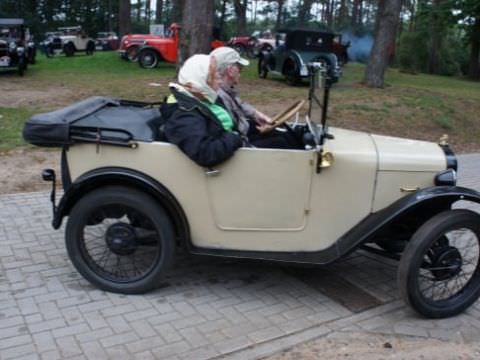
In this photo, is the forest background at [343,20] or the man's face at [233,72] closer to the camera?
the man's face at [233,72]

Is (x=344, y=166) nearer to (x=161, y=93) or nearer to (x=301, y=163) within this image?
(x=301, y=163)

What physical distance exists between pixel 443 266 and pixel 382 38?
10.8 metres

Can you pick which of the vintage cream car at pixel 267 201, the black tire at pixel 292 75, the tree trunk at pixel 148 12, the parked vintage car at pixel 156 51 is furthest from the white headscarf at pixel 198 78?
the tree trunk at pixel 148 12

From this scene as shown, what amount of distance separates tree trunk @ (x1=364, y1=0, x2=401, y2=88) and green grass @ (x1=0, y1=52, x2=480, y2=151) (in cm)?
36

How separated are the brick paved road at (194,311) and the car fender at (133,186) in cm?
51

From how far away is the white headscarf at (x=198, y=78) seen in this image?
3549mm

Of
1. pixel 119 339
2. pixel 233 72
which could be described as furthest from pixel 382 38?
pixel 119 339

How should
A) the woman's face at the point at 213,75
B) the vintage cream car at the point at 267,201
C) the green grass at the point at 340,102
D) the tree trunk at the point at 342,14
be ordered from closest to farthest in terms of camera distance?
the vintage cream car at the point at 267,201 → the woman's face at the point at 213,75 → the green grass at the point at 340,102 → the tree trunk at the point at 342,14

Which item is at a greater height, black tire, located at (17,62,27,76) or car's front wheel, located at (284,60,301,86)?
car's front wheel, located at (284,60,301,86)

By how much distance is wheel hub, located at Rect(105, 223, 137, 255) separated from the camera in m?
3.60

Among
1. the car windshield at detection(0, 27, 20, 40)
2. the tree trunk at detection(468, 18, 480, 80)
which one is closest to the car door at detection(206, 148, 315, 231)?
the car windshield at detection(0, 27, 20, 40)

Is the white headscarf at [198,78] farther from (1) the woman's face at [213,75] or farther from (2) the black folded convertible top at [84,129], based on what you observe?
(2) the black folded convertible top at [84,129]

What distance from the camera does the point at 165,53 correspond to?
1773 cm

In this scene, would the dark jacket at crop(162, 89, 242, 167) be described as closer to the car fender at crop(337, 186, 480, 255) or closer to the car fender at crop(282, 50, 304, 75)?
the car fender at crop(337, 186, 480, 255)
